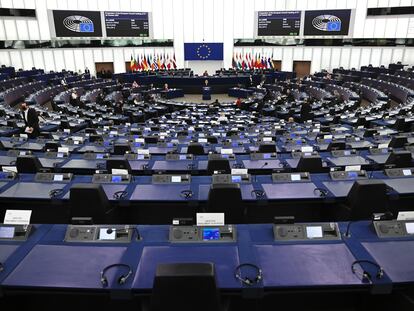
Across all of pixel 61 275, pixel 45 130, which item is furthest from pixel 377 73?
pixel 61 275

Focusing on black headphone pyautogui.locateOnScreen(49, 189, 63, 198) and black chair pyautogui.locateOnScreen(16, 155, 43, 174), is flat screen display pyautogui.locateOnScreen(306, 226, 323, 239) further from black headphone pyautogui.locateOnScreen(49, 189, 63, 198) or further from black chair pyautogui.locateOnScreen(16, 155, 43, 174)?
black chair pyautogui.locateOnScreen(16, 155, 43, 174)

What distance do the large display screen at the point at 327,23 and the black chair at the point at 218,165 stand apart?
1159 inches

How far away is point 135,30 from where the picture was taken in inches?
1233

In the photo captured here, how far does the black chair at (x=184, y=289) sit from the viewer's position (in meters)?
2.14

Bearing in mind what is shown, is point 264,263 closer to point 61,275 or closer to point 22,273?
point 61,275

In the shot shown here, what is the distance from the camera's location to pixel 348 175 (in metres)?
5.12

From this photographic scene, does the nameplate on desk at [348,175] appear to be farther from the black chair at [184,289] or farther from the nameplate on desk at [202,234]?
the black chair at [184,289]

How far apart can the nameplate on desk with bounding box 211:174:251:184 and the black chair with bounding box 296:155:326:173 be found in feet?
3.87

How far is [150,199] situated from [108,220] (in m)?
0.61

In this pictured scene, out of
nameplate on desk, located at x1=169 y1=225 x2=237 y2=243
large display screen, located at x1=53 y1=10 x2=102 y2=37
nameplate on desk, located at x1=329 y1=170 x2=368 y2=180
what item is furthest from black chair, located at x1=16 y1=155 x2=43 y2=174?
large display screen, located at x1=53 y1=10 x2=102 y2=37

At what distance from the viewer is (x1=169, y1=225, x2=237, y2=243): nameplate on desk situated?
3211mm

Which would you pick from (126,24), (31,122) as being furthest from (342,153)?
(126,24)

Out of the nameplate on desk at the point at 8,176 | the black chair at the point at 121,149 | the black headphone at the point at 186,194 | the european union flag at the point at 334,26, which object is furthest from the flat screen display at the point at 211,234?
the european union flag at the point at 334,26

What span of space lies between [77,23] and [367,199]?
31222mm
